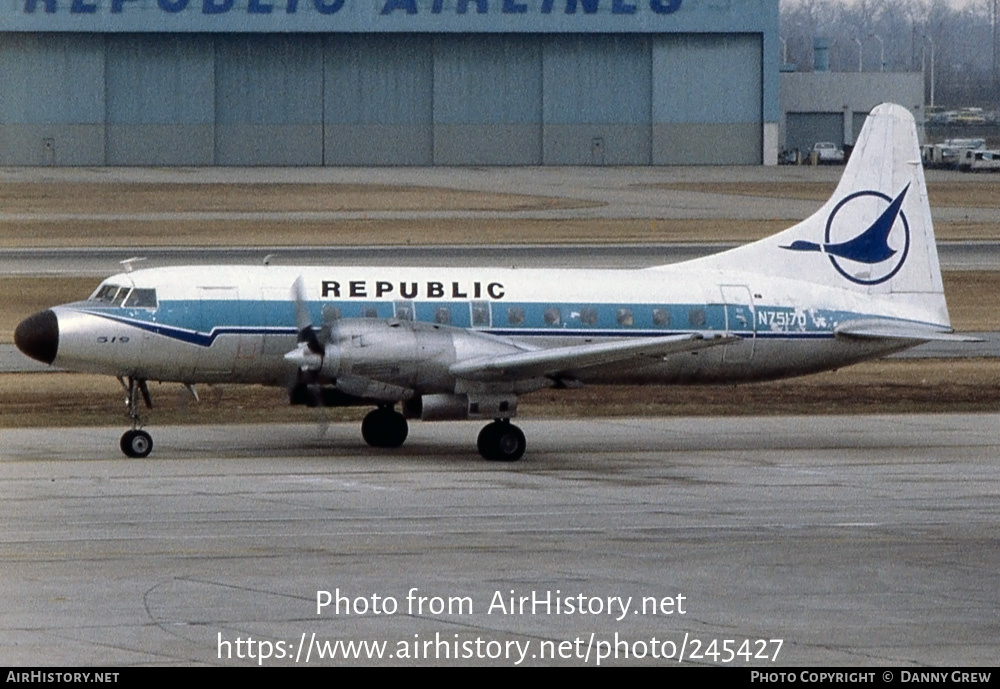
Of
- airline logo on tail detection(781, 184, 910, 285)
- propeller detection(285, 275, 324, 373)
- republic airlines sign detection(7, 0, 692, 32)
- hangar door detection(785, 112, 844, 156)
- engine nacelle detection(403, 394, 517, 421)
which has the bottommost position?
engine nacelle detection(403, 394, 517, 421)

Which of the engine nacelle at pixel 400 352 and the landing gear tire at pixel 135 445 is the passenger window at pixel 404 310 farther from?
the landing gear tire at pixel 135 445

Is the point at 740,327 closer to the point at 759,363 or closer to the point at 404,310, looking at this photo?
the point at 759,363

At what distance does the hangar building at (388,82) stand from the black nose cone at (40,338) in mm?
79539

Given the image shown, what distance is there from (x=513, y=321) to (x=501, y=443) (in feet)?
8.60

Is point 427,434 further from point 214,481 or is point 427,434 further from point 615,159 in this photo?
point 615,159

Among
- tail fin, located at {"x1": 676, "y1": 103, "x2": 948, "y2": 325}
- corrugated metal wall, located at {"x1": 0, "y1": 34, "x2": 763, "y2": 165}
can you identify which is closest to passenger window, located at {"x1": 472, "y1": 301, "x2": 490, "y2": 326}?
tail fin, located at {"x1": 676, "y1": 103, "x2": 948, "y2": 325}

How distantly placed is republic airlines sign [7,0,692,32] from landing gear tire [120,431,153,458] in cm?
7980

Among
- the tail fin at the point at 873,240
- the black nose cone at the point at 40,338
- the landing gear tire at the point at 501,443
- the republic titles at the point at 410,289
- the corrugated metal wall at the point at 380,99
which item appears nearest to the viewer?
the black nose cone at the point at 40,338

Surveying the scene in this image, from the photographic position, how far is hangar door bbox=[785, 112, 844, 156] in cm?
13075

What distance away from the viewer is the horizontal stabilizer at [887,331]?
105ft

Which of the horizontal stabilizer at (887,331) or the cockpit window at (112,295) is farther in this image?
the horizontal stabilizer at (887,331)

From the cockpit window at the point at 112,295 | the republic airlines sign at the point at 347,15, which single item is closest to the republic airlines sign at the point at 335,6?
the republic airlines sign at the point at 347,15

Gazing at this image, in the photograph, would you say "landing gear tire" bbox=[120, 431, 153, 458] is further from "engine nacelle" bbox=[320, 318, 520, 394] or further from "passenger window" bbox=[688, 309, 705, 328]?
"passenger window" bbox=[688, 309, 705, 328]
